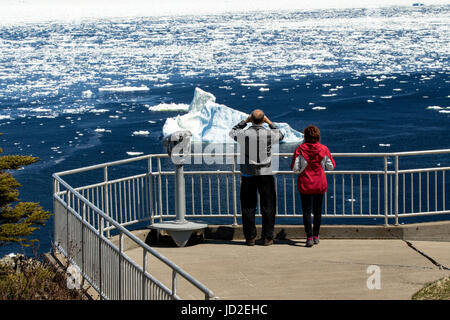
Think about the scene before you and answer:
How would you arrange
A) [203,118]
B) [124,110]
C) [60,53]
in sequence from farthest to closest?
1. [60,53]
2. [124,110]
3. [203,118]

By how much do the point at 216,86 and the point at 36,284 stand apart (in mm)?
55365

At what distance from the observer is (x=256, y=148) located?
30.6ft

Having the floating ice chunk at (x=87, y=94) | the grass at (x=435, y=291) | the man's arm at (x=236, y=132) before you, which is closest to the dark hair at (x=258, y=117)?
the man's arm at (x=236, y=132)

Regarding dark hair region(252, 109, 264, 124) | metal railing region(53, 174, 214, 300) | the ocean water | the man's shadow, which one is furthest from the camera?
the ocean water

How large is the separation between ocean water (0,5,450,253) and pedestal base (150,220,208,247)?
2.38 metres

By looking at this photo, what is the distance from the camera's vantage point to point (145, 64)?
3201 inches

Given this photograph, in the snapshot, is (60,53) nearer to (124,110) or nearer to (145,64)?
(145,64)

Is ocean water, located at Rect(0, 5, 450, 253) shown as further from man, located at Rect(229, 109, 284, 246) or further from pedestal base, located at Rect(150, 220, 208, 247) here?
man, located at Rect(229, 109, 284, 246)

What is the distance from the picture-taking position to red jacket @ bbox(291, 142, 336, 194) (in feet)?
30.5

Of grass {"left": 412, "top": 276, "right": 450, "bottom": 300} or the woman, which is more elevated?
the woman

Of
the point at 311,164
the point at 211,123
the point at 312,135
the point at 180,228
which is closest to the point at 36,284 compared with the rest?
the point at 180,228

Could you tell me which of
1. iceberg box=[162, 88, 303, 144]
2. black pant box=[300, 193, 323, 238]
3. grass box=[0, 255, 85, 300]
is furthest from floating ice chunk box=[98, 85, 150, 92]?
grass box=[0, 255, 85, 300]
